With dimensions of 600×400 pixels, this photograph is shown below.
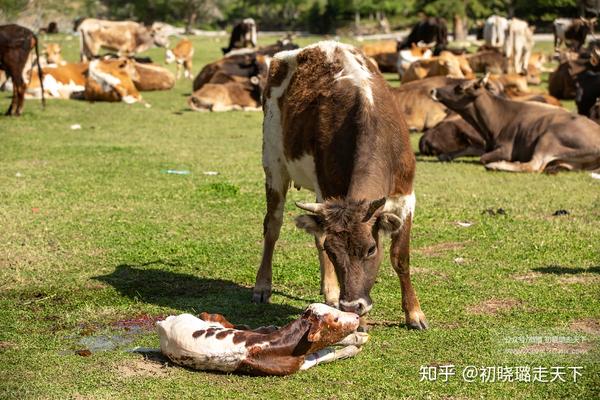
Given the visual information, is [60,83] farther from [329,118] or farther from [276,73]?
[329,118]

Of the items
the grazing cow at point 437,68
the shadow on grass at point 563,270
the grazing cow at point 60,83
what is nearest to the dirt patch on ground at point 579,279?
the shadow on grass at point 563,270

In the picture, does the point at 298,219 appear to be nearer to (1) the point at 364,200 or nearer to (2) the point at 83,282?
(1) the point at 364,200

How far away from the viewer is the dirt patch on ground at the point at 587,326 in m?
Answer: 6.70

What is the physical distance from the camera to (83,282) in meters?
8.02

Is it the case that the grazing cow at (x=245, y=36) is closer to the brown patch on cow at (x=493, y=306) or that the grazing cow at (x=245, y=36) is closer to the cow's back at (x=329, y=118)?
the cow's back at (x=329, y=118)

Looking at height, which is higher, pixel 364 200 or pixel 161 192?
pixel 364 200

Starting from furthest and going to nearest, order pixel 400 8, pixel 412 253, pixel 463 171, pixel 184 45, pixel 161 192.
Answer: pixel 400 8 → pixel 184 45 → pixel 463 171 → pixel 161 192 → pixel 412 253

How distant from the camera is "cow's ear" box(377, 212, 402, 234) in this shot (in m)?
6.22

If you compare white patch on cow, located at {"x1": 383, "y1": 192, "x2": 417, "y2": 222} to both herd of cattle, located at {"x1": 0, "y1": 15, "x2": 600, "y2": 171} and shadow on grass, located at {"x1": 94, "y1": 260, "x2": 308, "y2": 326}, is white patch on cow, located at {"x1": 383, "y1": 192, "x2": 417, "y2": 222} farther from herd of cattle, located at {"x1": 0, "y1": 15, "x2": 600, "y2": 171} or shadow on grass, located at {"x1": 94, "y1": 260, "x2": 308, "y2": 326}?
herd of cattle, located at {"x1": 0, "y1": 15, "x2": 600, "y2": 171}

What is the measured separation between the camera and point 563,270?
331 inches

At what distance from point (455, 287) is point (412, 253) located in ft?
3.98

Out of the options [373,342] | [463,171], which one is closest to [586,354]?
[373,342]

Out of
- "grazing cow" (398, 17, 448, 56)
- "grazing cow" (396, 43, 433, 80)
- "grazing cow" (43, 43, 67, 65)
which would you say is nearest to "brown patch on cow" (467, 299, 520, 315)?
"grazing cow" (396, 43, 433, 80)

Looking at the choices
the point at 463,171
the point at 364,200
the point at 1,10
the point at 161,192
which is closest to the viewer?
the point at 364,200
